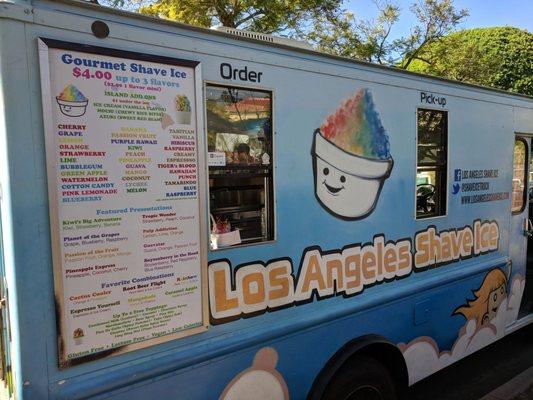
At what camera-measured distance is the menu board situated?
70.8 inches

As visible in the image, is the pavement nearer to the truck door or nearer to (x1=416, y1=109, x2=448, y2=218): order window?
the truck door

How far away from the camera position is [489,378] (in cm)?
445

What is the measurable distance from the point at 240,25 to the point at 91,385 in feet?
38.5

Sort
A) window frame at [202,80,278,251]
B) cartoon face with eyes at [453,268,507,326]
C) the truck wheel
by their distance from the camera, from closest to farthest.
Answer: window frame at [202,80,278,251] < the truck wheel < cartoon face with eyes at [453,268,507,326]

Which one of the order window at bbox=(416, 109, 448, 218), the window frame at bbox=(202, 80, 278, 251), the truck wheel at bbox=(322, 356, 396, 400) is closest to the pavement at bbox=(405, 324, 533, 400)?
the truck wheel at bbox=(322, 356, 396, 400)

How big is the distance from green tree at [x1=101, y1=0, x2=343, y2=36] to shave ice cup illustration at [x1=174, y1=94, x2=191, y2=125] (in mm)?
9839

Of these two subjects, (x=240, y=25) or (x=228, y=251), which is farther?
(x=240, y=25)

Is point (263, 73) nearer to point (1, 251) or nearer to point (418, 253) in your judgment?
point (1, 251)

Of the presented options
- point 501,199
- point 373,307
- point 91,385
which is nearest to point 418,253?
point 373,307

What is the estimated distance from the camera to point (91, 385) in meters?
1.86

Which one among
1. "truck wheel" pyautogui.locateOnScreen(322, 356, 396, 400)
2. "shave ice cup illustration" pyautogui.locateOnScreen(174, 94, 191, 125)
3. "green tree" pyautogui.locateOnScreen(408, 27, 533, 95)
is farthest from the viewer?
"green tree" pyautogui.locateOnScreen(408, 27, 533, 95)

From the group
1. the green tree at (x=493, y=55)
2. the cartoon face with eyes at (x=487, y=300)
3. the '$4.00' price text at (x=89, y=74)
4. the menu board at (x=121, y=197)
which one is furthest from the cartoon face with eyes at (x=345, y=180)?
the green tree at (x=493, y=55)

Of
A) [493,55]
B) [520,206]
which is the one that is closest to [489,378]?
[520,206]

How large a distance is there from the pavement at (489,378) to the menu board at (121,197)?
2.87 metres
